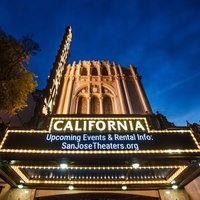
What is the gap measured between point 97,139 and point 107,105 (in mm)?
9507

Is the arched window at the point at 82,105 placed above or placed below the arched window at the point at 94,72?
below

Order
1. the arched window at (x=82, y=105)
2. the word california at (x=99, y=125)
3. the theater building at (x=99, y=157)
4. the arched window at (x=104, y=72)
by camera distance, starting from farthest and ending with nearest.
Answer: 1. the arched window at (x=104, y=72)
2. the arched window at (x=82, y=105)
3. the word california at (x=99, y=125)
4. the theater building at (x=99, y=157)

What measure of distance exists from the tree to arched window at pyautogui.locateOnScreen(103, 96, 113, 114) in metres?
7.24

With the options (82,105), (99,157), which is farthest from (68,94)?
(99,157)

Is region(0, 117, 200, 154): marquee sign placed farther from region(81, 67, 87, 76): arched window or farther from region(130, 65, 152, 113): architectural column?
region(81, 67, 87, 76): arched window

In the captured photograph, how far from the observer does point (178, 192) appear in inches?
340

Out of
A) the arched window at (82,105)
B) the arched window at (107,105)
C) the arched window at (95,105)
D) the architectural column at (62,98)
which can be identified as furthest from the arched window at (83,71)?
the arched window at (107,105)

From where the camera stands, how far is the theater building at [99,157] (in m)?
6.14

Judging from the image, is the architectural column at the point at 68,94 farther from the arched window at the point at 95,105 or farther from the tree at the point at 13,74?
the tree at the point at 13,74

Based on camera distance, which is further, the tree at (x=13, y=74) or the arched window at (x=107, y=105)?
the arched window at (x=107, y=105)

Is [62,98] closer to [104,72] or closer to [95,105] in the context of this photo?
[95,105]

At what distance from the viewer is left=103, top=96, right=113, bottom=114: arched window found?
15.4m

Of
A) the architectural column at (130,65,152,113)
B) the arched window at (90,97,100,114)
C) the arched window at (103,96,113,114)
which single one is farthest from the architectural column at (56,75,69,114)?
the architectural column at (130,65,152,113)

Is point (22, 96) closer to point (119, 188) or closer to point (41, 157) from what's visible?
point (41, 157)
